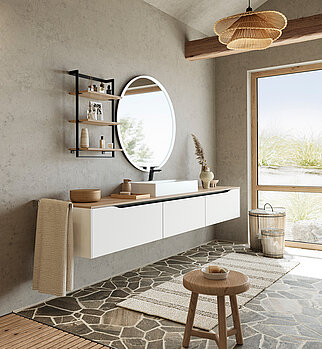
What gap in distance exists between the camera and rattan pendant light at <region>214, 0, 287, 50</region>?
277cm

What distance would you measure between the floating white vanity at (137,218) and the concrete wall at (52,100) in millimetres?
431

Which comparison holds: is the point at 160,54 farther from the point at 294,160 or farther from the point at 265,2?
the point at 294,160

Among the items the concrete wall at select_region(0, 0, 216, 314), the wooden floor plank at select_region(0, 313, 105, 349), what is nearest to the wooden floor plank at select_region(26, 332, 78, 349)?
the wooden floor plank at select_region(0, 313, 105, 349)

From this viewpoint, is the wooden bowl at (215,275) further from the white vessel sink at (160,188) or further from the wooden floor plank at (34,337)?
the white vessel sink at (160,188)

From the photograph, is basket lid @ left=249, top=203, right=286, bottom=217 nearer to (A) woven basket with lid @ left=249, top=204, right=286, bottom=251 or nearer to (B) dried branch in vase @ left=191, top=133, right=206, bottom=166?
(A) woven basket with lid @ left=249, top=204, right=286, bottom=251

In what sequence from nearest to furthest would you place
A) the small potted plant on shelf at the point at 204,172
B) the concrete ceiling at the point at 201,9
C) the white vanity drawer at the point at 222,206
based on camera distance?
the white vanity drawer at the point at 222,206, the concrete ceiling at the point at 201,9, the small potted plant on shelf at the point at 204,172

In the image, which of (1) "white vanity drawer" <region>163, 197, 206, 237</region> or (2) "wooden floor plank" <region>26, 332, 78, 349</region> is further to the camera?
(1) "white vanity drawer" <region>163, 197, 206, 237</region>

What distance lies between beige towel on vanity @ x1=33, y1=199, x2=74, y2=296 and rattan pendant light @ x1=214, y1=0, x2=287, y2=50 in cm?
181

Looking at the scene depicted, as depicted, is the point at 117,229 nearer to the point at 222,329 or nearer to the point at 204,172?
the point at 222,329

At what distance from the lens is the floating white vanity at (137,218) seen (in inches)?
115

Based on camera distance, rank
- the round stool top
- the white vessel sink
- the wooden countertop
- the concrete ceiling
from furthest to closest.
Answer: the concrete ceiling → the white vessel sink → the wooden countertop → the round stool top

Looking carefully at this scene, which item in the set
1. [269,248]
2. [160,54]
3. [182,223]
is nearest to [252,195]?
[269,248]

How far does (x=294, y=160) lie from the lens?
203 inches

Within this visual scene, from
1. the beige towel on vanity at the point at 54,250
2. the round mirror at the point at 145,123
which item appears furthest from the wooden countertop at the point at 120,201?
the round mirror at the point at 145,123
